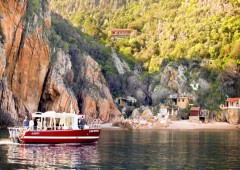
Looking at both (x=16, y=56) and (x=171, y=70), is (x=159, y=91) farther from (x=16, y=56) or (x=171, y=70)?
(x=16, y=56)

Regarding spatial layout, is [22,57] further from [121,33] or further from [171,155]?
[121,33]

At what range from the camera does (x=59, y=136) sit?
201 feet

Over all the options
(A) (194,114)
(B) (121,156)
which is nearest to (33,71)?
(A) (194,114)

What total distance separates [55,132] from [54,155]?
1068cm

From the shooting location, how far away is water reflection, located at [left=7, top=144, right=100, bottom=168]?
4406 centimetres

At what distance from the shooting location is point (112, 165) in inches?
1714

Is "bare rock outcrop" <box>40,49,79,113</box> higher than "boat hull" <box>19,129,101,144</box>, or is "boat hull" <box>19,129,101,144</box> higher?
"bare rock outcrop" <box>40,49,79,113</box>

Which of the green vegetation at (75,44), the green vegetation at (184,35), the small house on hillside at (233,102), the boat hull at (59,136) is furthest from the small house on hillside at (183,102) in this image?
the boat hull at (59,136)

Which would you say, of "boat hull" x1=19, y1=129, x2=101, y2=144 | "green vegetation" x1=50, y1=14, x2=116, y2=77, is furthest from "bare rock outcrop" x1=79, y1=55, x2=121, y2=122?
"boat hull" x1=19, y1=129, x2=101, y2=144

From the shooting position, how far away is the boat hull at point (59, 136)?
60.2 meters

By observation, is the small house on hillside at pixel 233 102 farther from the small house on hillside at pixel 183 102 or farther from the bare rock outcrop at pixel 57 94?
the bare rock outcrop at pixel 57 94

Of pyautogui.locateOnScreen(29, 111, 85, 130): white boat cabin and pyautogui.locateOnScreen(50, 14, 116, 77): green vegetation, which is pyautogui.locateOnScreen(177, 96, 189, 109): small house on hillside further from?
pyautogui.locateOnScreen(29, 111, 85, 130): white boat cabin

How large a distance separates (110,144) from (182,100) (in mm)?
64989

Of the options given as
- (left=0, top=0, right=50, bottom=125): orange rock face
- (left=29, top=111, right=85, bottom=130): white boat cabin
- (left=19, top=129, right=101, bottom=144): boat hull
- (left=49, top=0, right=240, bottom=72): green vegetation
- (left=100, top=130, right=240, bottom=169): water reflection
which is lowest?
(left=100, top=130, right=240, bottom=169): water reflection
